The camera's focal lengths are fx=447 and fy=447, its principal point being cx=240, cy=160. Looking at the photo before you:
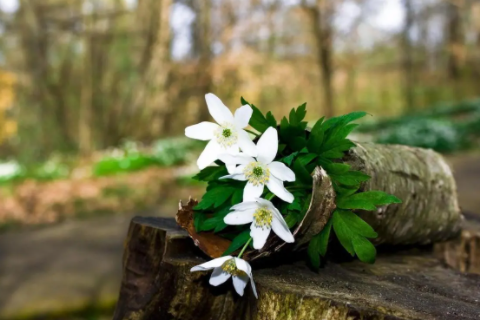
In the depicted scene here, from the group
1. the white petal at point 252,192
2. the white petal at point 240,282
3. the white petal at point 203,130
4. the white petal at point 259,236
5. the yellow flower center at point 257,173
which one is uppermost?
the white petal at point 203,130

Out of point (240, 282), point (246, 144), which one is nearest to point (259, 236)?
point (240, 282)

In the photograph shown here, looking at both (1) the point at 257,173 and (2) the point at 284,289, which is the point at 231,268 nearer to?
(2) the point at 284,289

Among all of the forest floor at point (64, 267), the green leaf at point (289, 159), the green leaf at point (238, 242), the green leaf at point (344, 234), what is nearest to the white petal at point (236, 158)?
the green leaf at point (289, 159)

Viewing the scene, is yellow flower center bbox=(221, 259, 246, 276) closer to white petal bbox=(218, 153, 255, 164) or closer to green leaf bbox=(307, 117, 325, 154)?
white petal bbox=(218, 153, 255, 164)

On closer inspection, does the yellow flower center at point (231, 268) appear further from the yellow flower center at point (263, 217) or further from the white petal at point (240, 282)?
the yellow flower center at point (263, 217)

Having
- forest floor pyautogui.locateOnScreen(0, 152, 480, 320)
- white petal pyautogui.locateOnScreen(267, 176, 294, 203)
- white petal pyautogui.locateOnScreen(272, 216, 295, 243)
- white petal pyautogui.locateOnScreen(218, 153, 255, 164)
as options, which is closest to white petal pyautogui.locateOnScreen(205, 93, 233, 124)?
white petal pyautogui.locateOnScreen(218, 153, 255, 164)

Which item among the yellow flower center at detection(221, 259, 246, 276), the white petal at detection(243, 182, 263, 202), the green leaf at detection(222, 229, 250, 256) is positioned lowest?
the yellow flower center at detection(221, 259, 246, 276)
